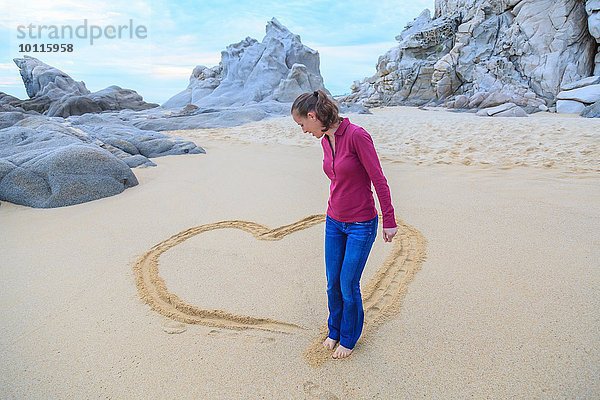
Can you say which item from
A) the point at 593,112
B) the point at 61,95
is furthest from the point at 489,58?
the point at 61,95

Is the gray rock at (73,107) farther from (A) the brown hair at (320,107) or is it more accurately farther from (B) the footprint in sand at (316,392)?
(B) the footprint in sand at (316,392)

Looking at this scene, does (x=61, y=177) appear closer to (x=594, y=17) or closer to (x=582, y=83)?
(x=582, y=83)

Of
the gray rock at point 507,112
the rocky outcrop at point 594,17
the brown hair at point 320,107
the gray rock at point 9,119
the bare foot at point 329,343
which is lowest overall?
the bare foot at point 329,343

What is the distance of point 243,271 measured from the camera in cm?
312

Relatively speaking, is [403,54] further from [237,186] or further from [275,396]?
[275,396]

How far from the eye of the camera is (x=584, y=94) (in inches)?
561

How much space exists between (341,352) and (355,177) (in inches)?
38.1

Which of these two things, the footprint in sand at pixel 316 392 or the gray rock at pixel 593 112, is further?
the gray rock at pixel 593 112

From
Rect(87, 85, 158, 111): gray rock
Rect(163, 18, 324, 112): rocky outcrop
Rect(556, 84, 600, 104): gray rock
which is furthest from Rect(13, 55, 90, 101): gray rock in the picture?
Rect(556, 84, 600, 104): gray rock

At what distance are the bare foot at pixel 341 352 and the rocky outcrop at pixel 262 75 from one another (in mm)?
21421

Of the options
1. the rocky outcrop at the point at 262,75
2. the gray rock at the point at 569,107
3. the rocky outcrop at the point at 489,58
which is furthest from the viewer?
the rocky outcrop at the point at 262,75

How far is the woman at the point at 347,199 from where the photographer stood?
6.27 ft

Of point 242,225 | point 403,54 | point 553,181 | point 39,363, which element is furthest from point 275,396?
point 403,54

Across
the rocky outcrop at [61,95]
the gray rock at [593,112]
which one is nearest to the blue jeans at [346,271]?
the gray rock at [593,112]
